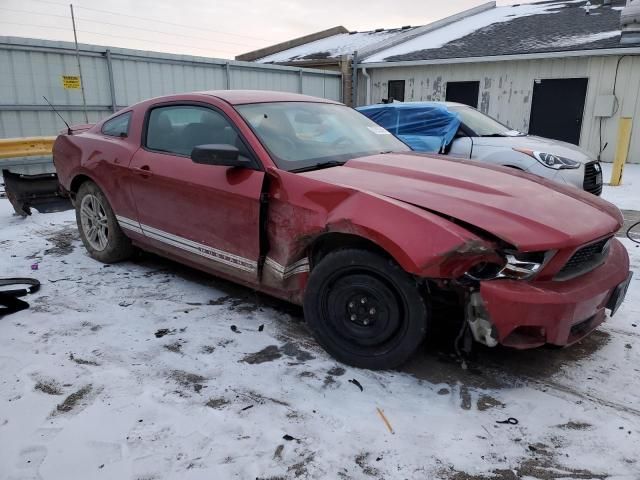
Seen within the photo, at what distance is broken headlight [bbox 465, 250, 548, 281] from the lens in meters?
2.42

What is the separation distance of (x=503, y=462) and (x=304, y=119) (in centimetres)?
258

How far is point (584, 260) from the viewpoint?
2.70m

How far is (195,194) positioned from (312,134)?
3.11 ft

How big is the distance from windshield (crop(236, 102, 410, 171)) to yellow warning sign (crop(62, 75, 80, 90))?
864 centimetres

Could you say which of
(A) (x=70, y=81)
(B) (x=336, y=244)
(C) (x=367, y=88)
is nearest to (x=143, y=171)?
(B) (x=336, y=244)

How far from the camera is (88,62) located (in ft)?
35.5

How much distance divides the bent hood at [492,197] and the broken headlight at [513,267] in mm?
110

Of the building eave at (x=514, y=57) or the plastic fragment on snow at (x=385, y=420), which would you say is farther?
the building eave at (x=514, y=57)

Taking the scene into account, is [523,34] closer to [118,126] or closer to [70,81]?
[70,81]

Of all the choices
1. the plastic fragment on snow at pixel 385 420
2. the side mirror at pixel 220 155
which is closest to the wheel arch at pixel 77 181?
the side mirror at pixel 220 155

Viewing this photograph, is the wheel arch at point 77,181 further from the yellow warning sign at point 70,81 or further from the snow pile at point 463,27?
the snow pile at point 463,27

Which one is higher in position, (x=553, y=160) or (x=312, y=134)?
(x=312, y=134)

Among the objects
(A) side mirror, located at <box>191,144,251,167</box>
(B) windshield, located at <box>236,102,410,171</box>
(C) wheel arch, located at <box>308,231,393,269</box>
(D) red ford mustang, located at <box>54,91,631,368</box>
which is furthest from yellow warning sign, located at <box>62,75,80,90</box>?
(C) wheel arch, located at <box>308,231,393,269</box>

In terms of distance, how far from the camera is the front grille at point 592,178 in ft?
21.1
